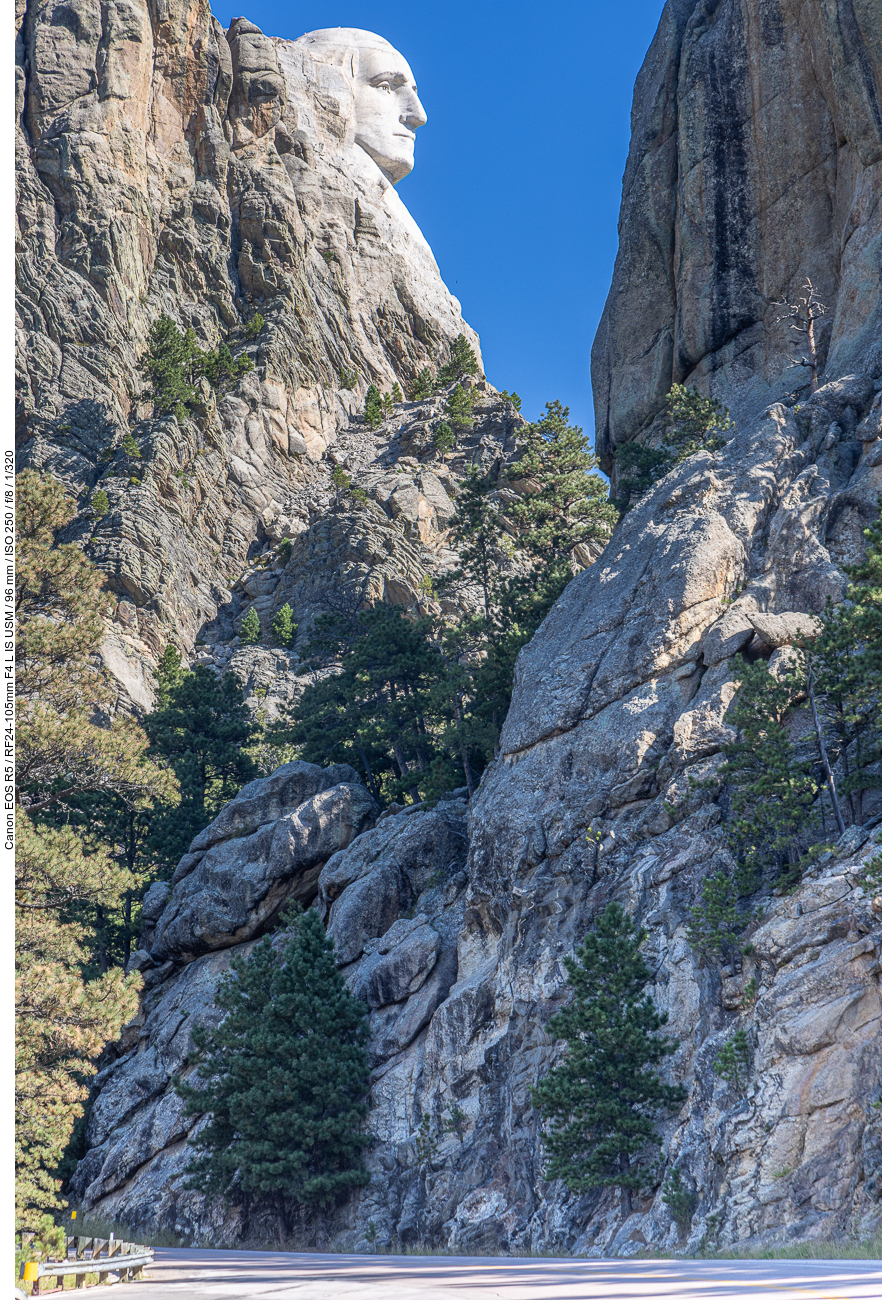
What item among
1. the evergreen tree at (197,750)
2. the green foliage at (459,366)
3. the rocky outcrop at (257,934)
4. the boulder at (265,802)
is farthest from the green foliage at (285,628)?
the green foliage at (459,366)

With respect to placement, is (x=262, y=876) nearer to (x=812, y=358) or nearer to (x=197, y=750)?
(x=197, y=750)

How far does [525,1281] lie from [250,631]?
64.3 metres

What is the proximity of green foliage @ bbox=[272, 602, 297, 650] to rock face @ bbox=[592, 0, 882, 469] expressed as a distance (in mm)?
31032

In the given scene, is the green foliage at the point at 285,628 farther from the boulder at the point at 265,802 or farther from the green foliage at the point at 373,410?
the boulder at the point at 265,802

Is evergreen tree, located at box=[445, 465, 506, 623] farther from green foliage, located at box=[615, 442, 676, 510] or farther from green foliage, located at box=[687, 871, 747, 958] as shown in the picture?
green foliage, located at box=[687, 871, 747, 958]

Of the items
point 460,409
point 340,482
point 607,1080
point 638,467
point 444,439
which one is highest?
point 460,409

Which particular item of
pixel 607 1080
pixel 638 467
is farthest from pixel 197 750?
pixel 607 1080

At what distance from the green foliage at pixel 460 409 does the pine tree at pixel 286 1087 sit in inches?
2409

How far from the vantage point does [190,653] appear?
Result: 73.4 meters

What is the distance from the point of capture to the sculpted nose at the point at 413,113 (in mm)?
125938

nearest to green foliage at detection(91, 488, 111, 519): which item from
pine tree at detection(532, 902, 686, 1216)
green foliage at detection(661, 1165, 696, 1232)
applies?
pine tree at detection(532, 902, 686, 1216)

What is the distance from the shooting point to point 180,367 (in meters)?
84.9

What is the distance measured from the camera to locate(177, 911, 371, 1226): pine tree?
2695cm

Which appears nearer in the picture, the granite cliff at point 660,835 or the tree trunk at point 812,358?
the granite cliff at point 660,835
